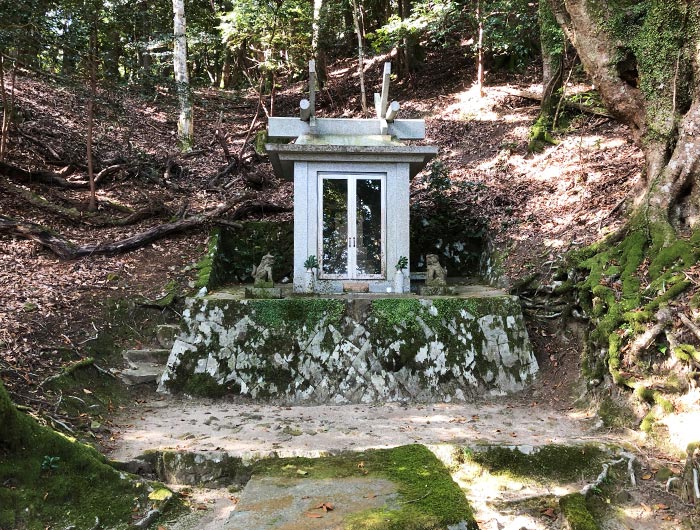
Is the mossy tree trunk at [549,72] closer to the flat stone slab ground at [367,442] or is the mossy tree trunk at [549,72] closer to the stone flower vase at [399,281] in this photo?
the stone flower vase at [399,281]

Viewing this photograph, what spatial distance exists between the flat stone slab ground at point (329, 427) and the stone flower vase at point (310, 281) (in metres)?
2.10

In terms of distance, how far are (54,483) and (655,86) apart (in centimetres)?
801

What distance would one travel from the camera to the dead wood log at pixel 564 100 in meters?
11.3

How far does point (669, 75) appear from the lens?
6.73 metres

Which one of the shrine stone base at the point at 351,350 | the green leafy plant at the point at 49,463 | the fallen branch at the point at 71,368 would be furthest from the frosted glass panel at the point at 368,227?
the green leafy plant at the point at 49,463

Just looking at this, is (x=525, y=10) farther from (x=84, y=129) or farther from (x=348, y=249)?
(x=84, y=129)

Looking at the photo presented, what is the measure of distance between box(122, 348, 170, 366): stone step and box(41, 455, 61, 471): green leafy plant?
3.04 meters

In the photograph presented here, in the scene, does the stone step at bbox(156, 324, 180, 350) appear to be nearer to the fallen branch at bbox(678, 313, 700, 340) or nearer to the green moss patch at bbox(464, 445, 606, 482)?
the green moss patch at bbox(464, 445, 606, 482)

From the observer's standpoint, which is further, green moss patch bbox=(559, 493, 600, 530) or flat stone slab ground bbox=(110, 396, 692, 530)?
green moss patch bbox=(559, 493, 600, 530)

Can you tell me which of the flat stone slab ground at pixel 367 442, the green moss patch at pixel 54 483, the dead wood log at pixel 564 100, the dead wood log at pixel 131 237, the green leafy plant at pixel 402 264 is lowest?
the flat stone slab ground at pixel 367 442

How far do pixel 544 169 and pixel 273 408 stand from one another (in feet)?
25.6

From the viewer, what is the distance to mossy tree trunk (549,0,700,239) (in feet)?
20.8

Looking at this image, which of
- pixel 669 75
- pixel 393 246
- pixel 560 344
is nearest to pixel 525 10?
pixel 669 75

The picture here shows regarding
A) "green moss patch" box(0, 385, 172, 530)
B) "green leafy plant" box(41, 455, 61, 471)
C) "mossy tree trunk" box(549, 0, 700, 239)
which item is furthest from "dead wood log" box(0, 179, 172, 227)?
"mossy tree trunk" box(549, 0, 700, 239)
